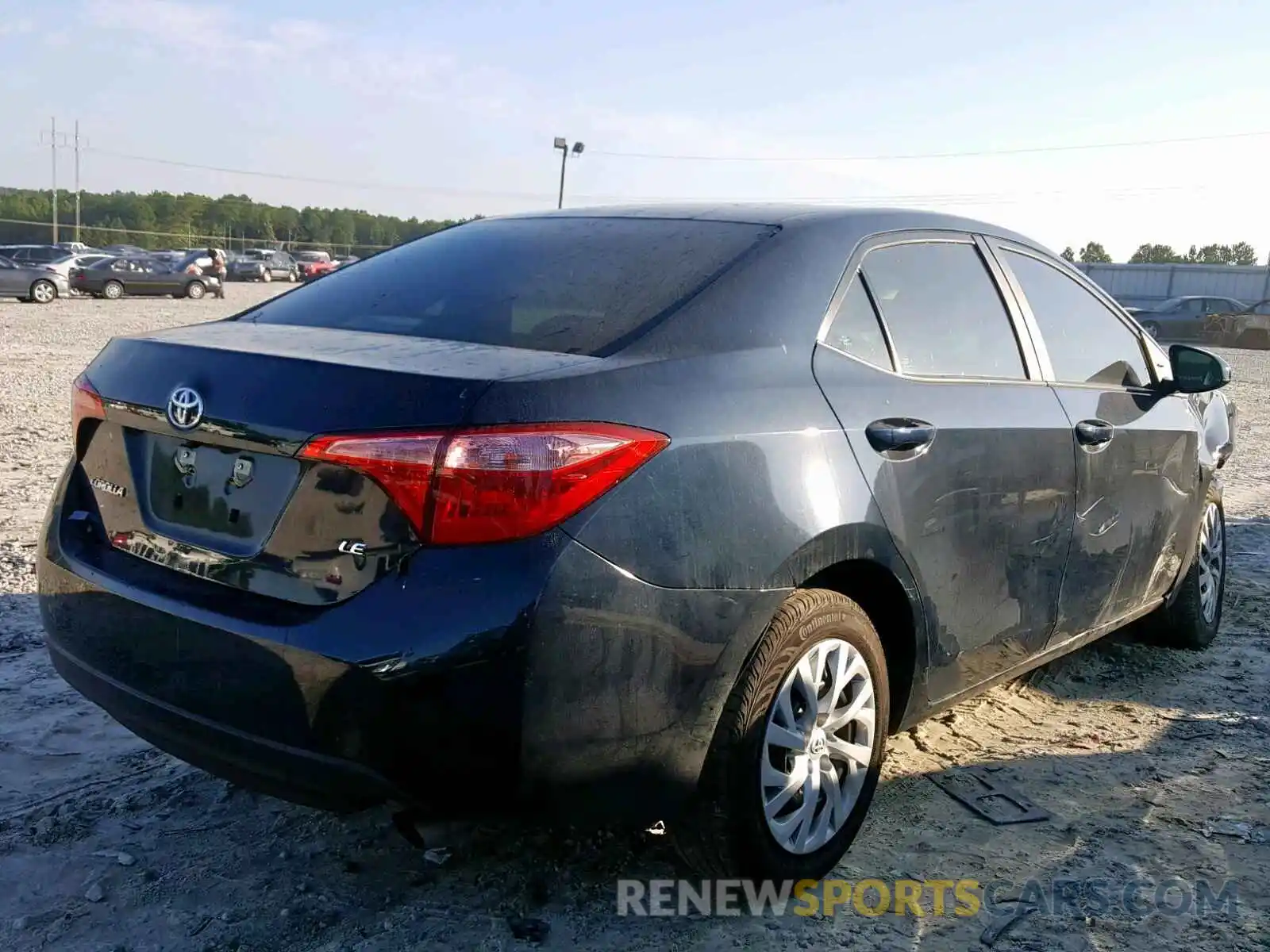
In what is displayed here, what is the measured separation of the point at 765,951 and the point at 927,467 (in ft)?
4.02

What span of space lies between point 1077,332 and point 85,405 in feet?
10.1

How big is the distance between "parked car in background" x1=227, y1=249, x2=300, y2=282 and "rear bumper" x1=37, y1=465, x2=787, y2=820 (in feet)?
157

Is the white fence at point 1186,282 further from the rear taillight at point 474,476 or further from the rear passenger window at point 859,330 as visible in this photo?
the rear taillight at point 474,476

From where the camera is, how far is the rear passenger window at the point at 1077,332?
369cm

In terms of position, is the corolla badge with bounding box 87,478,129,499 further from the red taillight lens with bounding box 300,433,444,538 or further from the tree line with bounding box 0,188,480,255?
the tree line with bounding box 0,188,480,255

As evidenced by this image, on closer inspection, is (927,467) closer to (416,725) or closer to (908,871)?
(908,871)

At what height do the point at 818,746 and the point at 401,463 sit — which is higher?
the point at 401,463

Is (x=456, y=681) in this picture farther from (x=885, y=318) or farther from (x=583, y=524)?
(x=885, y=318)

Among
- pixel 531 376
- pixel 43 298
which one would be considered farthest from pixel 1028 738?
pixel 43 298

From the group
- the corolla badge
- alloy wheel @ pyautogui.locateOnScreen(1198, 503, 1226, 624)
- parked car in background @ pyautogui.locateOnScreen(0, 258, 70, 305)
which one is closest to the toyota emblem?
the corolla badge

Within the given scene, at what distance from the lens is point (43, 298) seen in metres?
27.8

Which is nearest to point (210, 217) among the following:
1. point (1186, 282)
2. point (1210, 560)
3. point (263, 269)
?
point (263, 269)

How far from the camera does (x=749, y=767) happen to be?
2.48 m

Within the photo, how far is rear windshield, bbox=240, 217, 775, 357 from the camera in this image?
2.60 meters
